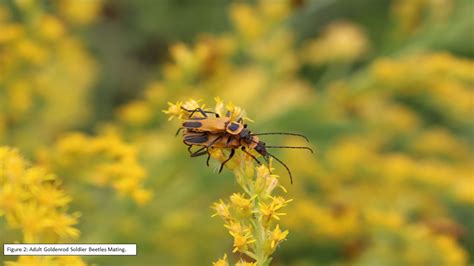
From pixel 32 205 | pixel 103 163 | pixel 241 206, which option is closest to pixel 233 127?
pixel 241 206

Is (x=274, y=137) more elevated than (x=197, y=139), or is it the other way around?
(x=274, y=137)

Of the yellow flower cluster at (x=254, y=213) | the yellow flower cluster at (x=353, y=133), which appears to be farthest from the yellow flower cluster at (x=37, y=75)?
the yellow flower cluster at (x=254, y=213)

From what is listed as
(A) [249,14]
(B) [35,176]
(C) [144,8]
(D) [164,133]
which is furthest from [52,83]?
(B) [35,176]

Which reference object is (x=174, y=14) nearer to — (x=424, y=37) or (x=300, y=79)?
(x=300, y=79)

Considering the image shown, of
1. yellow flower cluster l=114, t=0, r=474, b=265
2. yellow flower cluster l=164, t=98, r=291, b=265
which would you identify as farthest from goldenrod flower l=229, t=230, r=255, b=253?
yellow flower cluster l=114, t=0, r=474, b=265

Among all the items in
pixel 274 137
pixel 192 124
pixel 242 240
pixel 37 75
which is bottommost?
pixel 242 240

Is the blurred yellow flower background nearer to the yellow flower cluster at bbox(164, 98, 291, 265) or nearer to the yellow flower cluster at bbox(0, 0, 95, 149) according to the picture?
the yellow flower cluster at bbox(0, 0, 95, 149)
